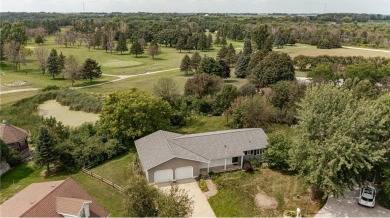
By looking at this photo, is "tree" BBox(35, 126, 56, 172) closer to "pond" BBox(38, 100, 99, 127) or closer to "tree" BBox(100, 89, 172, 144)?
"tree" BBox(100, 89, 172, 144)

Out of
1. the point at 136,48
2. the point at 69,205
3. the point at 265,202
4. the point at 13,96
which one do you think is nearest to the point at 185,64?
the point at 136,48

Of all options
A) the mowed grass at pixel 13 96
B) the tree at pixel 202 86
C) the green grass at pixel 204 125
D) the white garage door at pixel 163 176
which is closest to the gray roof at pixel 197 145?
A: the white garage door at pixel 163 176

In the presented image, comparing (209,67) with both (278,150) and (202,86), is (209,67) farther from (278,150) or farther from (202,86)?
(278,150)

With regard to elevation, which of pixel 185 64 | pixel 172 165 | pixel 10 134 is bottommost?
pixel 172 165

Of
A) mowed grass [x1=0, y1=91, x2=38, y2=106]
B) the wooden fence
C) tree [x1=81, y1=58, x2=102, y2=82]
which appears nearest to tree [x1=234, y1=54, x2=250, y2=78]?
tree [x1=81, y1=58, x2=102, y2=82]

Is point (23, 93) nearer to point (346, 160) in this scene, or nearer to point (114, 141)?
point (114, 141)

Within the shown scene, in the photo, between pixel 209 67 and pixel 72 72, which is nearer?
pixel 209 67
